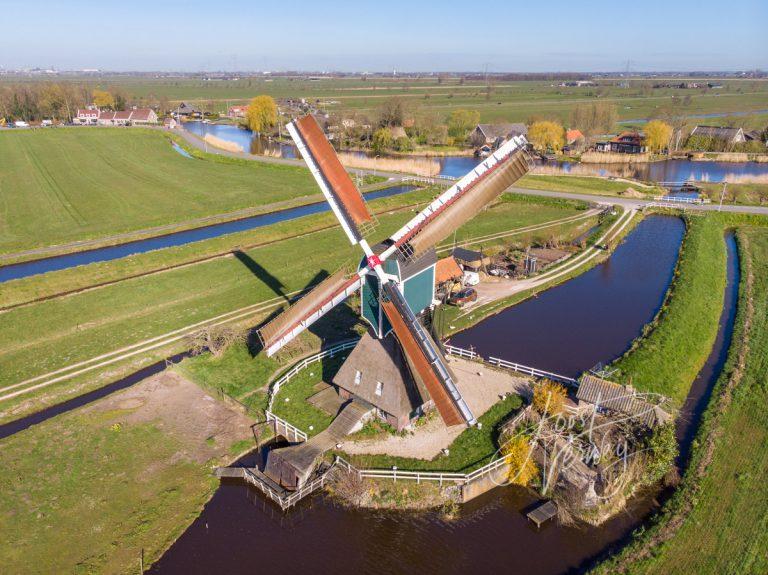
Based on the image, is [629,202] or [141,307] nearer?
[141,307]

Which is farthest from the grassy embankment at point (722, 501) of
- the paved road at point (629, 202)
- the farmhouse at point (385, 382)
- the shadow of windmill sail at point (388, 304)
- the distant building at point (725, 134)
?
the distant building at point (725, 134)

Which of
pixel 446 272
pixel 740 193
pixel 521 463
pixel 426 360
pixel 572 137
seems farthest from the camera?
pixel 572 137

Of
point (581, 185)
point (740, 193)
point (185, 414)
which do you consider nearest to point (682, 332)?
point (185, 414)

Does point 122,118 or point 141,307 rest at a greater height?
point 122,118

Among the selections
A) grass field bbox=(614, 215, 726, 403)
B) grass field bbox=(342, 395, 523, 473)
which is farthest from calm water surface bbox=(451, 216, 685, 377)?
grass field bbox=(342, 395, 523, 473)

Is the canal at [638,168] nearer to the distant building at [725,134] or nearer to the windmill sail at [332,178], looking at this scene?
the distant building at [725,134]

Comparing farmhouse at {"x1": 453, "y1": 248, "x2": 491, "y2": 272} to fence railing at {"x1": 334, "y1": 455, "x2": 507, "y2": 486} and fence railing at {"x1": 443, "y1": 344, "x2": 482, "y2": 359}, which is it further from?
fence railing at {"x1": 334, "y1": 455, "x2": 507, "y2": 486}

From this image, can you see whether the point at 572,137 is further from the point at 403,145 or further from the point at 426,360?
the point at 426,360

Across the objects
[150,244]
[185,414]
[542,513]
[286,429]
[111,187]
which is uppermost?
[111,187]

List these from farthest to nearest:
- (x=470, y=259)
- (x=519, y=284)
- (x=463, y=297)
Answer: (x=470, y=259) < (x=519, y=284) < (x=463, y=297)
